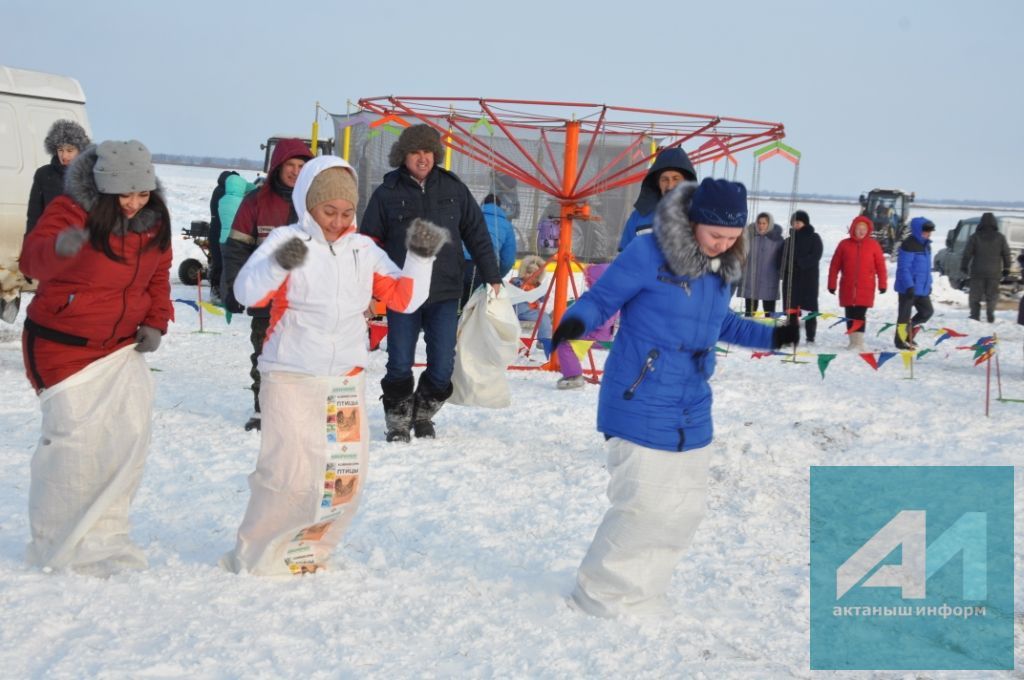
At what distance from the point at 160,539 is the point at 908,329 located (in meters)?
9.90

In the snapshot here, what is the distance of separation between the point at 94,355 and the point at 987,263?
1469 cm

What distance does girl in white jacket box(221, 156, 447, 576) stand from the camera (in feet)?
12.5

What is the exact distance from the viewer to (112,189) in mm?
3736

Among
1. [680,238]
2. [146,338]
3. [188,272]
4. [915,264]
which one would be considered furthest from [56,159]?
[915,264]

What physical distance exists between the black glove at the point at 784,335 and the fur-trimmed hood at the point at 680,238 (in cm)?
41

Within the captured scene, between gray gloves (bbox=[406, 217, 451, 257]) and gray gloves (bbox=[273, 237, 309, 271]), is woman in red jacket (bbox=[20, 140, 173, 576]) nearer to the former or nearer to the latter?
gray gloves (bbox=[273, 237, 309, 271])

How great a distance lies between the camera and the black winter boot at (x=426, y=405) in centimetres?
657

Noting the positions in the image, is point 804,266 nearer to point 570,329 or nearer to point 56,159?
point 56,159

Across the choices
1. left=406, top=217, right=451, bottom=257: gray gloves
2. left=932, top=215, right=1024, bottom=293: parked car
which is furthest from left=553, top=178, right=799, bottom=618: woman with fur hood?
left=932, top=215, right=1024, bottom=293: parked car

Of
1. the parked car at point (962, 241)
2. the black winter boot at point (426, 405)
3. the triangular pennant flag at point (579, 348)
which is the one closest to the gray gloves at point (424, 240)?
the black winter boot at point (426, 405)

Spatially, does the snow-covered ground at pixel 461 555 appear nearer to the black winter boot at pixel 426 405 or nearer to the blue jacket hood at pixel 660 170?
the black winter boot at pixel 426 405

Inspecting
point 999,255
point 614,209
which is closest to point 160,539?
point 614,209

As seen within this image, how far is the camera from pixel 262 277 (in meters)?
3.70

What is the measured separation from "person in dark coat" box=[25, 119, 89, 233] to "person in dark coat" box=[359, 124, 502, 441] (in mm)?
2453
